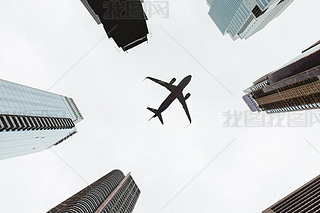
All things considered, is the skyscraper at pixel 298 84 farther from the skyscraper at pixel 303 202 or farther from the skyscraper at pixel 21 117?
the skyscraper at pixel 21 117

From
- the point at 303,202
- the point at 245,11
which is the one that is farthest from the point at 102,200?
the point at 245,11

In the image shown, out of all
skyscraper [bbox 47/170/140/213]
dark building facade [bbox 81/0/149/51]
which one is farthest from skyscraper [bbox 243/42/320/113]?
skyscraper [bbox 47/170/140/213]

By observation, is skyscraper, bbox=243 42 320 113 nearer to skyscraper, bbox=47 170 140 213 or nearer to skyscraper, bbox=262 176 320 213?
skyscraper, bbox=262 176 320 213

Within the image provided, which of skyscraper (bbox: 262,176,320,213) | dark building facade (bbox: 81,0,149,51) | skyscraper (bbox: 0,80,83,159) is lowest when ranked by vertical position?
skyscraper (bbox: 262,176,320,213)

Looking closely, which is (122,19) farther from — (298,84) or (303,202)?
(298,84)

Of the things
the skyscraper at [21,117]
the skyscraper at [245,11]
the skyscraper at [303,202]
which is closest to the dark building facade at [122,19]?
the skyscraper at [21,117]
